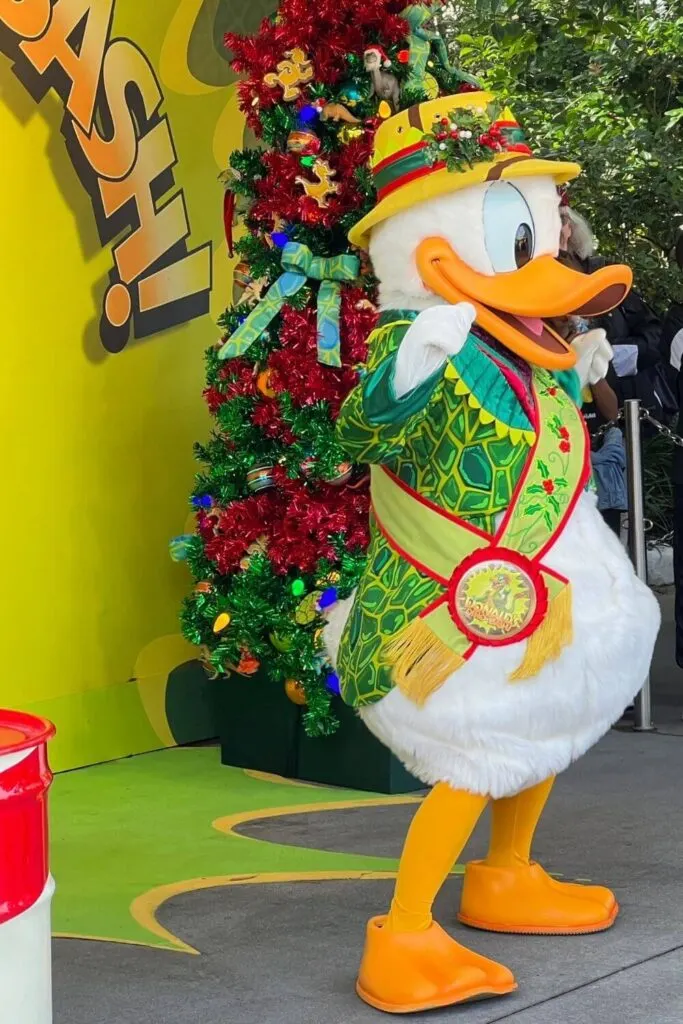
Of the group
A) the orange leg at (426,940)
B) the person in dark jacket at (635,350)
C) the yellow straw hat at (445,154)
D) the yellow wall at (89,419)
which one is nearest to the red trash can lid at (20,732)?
the orange leg at (426,940)

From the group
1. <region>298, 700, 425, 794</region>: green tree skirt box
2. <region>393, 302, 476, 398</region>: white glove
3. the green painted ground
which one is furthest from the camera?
<region>298, 700, 425, 794</region>: green tree skirt box

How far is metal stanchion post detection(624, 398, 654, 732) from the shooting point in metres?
5.70

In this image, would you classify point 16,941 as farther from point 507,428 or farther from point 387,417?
point 507,428

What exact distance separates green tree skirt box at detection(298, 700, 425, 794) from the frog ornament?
64.7 inches

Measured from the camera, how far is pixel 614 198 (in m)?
11.1

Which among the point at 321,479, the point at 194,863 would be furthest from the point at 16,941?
the point at 321,479

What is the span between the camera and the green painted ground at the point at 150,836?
373 centimetres

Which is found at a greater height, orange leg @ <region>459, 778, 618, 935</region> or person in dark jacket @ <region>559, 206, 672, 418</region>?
person in dark jacket @ <region>559, 206, 672, 418</region>

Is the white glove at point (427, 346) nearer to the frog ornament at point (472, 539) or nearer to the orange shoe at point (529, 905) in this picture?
the frog ornament at point (472, 539)

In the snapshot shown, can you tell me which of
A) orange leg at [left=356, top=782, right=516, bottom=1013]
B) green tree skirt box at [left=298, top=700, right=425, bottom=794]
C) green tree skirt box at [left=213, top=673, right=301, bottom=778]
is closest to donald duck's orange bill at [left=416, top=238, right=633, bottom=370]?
orange leg at [left=356, top=782, right=516, bottom=1013]

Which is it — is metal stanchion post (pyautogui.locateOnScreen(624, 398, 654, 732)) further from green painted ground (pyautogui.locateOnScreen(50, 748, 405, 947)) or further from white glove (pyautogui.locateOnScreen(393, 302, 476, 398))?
white glove (pyautogui.locateOnScreen(393, 302, 476, 398))

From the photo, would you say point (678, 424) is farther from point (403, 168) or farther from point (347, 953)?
point (347, 953)

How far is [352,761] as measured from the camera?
4855 millimetres

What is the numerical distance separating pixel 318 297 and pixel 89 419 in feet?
3.52
